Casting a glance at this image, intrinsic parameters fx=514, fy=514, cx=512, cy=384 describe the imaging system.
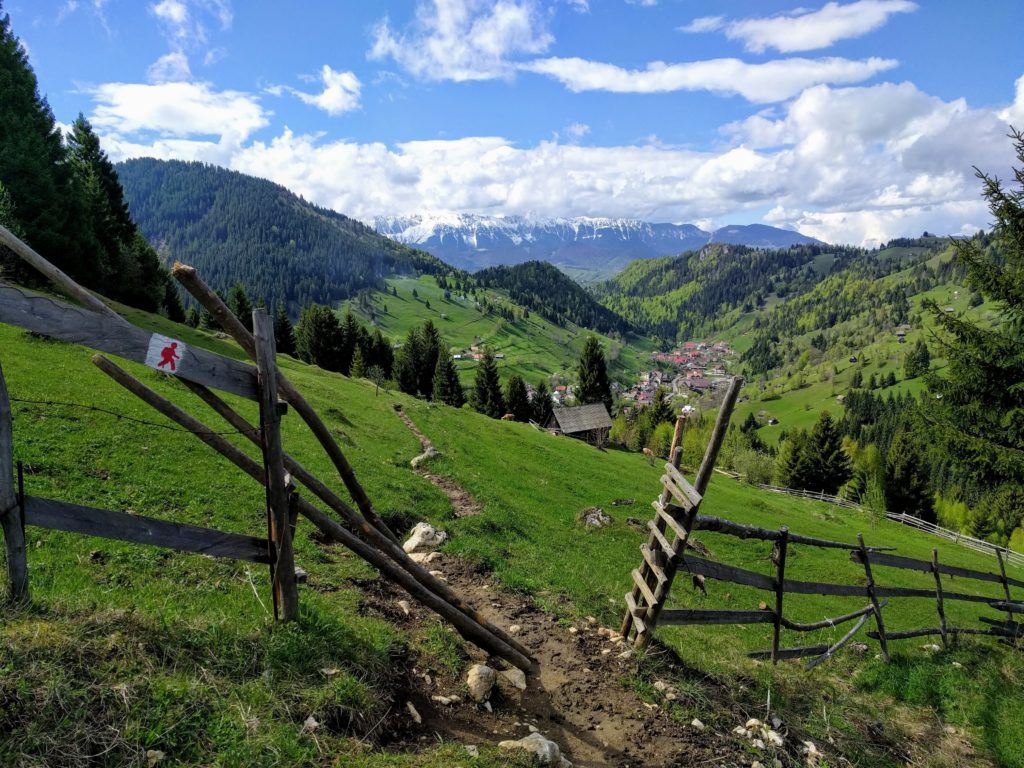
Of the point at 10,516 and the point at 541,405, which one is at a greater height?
the point at 10,516

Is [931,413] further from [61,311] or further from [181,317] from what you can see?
[181,317]

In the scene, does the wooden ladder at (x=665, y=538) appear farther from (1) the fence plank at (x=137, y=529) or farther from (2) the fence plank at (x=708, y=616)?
(1) the fence plank at (x=137, y=529)

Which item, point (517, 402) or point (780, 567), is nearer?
point (780, 567)

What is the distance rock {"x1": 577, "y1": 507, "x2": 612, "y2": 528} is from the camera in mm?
21234

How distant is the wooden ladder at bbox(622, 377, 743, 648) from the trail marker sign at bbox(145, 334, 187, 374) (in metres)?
7.35

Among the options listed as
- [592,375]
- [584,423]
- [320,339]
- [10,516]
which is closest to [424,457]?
[10,516]

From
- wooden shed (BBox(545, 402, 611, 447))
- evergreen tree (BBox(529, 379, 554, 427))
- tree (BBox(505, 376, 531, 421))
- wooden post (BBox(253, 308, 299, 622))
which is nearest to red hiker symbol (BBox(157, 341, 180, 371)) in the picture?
wooden post (BBox(253, 308, 299, 622))

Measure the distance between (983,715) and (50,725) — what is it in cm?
1387

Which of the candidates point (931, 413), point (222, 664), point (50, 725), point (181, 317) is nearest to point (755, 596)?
point (931, 413)

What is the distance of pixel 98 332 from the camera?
15.9 ft

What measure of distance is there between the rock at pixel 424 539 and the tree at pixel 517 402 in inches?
2784

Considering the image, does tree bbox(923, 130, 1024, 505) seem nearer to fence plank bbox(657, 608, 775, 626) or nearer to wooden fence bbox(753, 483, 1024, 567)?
fence plank bbox(657, 608, 775, 626)

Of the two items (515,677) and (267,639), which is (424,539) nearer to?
(515,677)

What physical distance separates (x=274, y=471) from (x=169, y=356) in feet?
5.52
